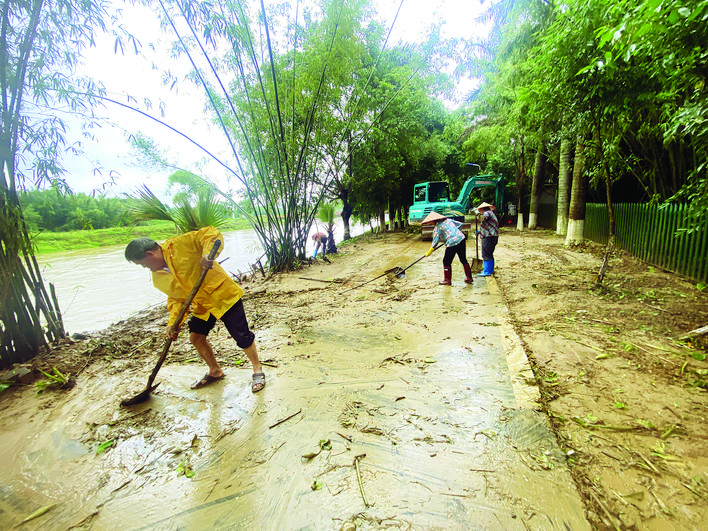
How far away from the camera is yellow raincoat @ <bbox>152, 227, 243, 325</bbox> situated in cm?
280

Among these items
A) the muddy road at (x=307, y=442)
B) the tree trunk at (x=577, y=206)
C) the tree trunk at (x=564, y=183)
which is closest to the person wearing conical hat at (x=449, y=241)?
the muddy road at (x=307, y=442)

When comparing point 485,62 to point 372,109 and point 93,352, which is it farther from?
point 93,352

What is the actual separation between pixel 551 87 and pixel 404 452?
191 inches

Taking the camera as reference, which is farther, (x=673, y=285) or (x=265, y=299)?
(x=265, y=299)

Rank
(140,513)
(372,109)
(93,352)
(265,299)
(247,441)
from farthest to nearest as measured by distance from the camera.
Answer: (372,109)
(265,299)
(93,352)
(247,441)
(140,513)

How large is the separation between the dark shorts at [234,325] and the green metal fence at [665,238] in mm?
5214

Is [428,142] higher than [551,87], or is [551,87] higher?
[428,142]

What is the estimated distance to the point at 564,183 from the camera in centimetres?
1095

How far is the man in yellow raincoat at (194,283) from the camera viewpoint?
2760 mm

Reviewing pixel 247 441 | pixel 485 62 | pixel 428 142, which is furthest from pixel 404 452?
pixel 428 142

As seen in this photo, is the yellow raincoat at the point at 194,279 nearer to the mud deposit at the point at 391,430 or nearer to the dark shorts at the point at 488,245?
the mud deposit at the point at 391,430

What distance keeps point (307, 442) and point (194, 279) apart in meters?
1.70

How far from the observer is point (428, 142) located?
58.1 ft

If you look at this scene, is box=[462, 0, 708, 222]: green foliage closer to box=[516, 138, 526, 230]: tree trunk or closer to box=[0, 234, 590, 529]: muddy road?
box=[0, 234, 590, 529]: muddy road
